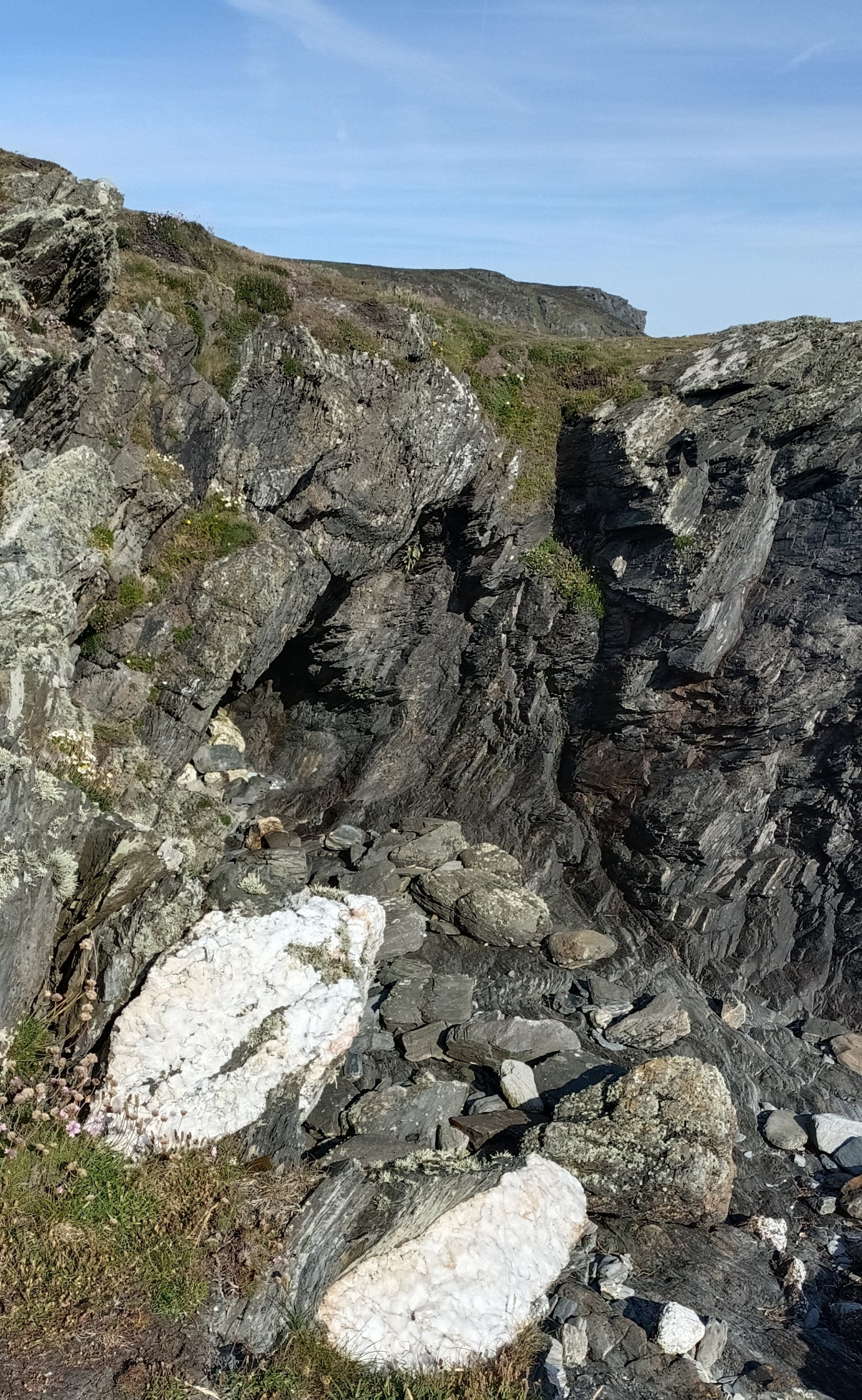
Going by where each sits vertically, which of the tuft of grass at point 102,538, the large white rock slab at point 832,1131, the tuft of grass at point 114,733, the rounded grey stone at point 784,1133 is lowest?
the rounded grey stone at point 784,1133

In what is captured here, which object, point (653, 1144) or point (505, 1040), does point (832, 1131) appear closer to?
point (653, 1144)

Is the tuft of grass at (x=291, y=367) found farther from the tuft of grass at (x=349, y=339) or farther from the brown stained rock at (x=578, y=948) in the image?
the brown stained rock at (x=578, y=948)

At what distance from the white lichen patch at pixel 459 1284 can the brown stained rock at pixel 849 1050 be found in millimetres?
11295

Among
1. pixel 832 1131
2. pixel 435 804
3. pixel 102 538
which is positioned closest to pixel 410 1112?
pixel 832 1131

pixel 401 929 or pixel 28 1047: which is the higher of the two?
pixel 28 1047

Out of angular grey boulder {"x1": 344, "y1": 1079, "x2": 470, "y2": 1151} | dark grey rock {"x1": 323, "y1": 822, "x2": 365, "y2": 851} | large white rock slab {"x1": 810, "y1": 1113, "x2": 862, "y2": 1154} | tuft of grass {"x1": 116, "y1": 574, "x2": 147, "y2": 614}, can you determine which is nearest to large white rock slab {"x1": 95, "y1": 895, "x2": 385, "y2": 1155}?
angular grey boulder {"x1": 344, "y1": 1079, "x2": 470, "y2": 1151}

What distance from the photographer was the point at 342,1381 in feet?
27.0

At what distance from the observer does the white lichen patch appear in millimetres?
8875

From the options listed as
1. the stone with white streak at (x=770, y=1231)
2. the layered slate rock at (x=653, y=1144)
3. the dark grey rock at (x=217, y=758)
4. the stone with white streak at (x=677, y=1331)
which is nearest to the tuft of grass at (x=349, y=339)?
the dark grey rock at (x=217, y=758)

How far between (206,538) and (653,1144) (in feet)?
44.9

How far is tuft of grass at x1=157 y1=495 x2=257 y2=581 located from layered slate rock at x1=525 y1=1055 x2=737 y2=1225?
12199 millimetres

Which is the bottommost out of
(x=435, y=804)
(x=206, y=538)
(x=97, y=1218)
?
(x=97, y=1218)

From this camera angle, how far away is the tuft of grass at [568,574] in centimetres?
2144

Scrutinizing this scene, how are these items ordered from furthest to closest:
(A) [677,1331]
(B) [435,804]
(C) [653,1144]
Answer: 1. (B) [435,804]
2. (C) [653,1144]
3. (A) [677,1331]
